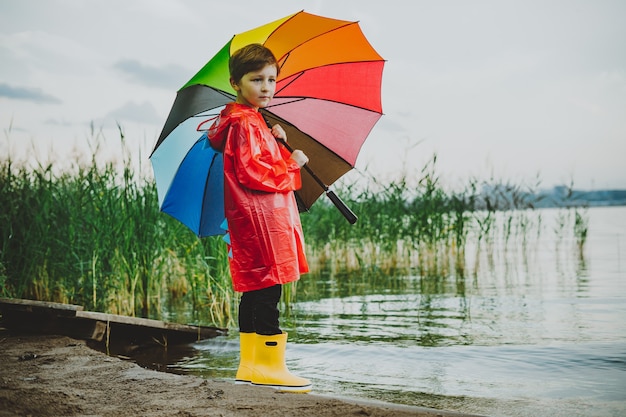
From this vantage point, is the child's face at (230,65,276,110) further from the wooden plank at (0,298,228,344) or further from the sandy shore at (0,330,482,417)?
the wooden plank at (0,298,228,344)

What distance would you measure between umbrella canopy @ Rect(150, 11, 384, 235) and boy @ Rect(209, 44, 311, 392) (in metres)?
0.27

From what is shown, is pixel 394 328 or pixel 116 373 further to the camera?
A: pixel 394 328

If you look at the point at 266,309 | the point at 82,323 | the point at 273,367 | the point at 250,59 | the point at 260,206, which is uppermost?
the point at 250,59

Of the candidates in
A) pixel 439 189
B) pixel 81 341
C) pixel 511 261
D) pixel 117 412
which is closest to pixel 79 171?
pixel 81 341

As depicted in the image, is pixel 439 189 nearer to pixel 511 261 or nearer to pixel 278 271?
pixel 511 261

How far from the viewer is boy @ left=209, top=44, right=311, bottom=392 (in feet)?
11.6

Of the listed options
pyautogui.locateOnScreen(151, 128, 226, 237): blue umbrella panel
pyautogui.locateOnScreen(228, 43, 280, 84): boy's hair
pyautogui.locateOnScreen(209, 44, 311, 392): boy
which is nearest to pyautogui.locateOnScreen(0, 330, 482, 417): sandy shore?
pyautogui.locateOnScreen(209, 44, 311, 392): boy

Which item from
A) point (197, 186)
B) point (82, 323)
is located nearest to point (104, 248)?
point (82, 323)

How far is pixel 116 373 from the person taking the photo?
4.01 meters

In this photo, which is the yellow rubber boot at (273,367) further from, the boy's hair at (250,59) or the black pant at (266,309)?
the boy's hair at (250,59)

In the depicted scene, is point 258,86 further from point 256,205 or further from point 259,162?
point 256,205

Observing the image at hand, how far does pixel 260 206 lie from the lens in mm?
3551

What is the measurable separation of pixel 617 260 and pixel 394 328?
731 centimetres

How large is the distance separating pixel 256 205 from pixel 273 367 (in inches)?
38.5
